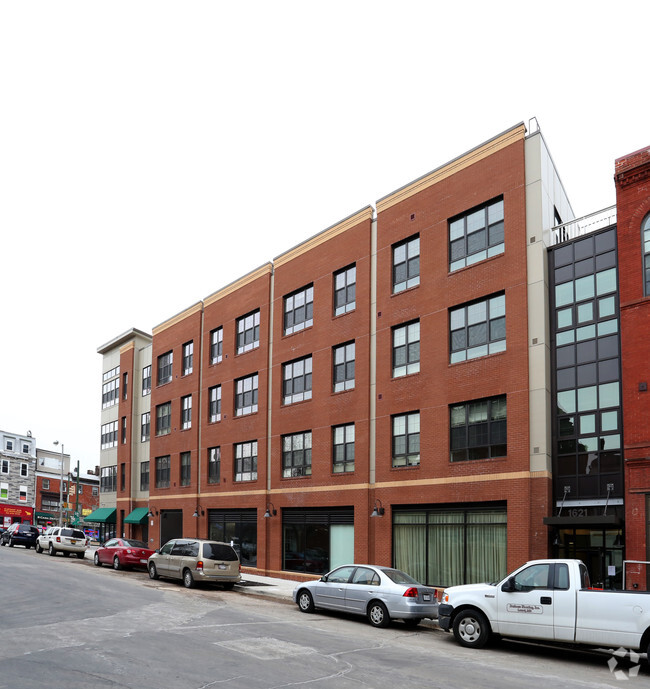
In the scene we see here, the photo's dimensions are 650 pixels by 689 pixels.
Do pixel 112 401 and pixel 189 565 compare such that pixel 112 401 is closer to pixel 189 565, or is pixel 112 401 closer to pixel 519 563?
pixel 189 565

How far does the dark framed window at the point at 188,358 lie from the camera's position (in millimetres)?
41625

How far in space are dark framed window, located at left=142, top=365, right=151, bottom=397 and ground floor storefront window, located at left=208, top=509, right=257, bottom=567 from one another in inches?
476

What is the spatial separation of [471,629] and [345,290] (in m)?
17.3

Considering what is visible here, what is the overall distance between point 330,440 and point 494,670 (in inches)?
698

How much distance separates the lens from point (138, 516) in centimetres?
4500

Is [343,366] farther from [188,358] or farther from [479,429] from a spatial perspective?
[188,358]

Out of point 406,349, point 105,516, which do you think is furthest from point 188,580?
point 105,516

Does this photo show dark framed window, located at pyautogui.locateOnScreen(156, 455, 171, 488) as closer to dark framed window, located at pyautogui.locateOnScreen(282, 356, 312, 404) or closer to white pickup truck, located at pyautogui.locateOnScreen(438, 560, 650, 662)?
dark framed window, located at pyautogui.locateOnScreen(282, 356, 312, 404)

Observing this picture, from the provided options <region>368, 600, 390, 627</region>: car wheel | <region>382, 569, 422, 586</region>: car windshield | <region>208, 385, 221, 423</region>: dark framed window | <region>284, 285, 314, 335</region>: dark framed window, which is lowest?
<region>368, 600, 390, 627</region>: car wheel

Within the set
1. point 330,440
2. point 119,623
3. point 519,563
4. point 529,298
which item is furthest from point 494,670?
point 330,440

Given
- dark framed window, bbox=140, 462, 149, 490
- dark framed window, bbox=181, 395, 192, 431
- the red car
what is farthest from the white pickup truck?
dark framed window, bbox=140, 462, 149, 490

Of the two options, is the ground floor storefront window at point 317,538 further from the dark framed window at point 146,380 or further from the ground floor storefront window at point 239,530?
the dark framed window at point 146,380

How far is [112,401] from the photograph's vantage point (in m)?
53.0

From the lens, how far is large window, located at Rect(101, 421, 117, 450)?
52.1 meters
